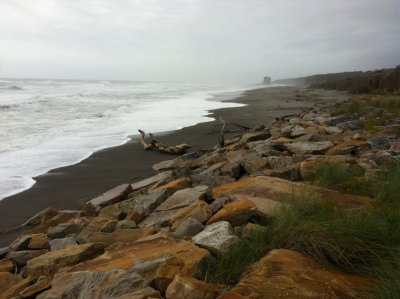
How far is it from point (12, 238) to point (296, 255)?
3.91m

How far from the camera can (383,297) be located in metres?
2.01

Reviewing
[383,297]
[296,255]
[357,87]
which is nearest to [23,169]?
[296,255]

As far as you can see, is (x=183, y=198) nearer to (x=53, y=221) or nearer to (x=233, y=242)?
(x=53, y=221)

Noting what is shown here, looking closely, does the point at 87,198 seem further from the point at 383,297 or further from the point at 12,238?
the point at 383,297

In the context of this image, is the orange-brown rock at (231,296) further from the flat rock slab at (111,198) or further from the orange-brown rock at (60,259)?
the flat rock slab at (111,198)

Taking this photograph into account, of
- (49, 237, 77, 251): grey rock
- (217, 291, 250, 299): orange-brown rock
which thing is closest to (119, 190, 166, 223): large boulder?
(49, 237, 77, 251): grey rock

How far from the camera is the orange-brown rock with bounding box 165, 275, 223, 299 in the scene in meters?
2.27

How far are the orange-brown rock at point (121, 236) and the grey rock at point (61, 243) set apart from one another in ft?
0.91

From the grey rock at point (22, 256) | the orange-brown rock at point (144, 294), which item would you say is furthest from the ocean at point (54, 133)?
the orange-brown rock at point (144, 294)

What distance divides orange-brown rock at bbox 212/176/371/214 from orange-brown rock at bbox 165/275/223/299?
1.34 meters

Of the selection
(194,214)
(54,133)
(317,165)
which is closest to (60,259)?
(194,214)

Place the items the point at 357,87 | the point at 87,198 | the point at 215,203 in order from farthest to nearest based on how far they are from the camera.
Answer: the point at 357,87 → the point at 87,198 → the point at 215,203

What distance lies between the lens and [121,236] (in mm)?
3955

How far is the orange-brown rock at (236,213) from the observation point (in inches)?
139
